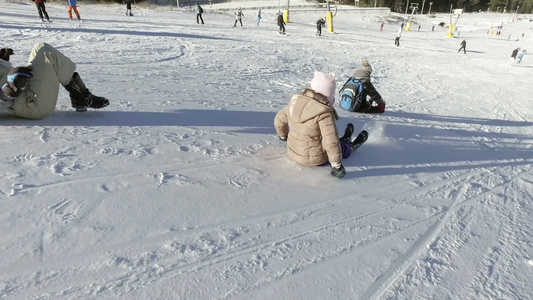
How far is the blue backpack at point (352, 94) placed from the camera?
18.1 feet

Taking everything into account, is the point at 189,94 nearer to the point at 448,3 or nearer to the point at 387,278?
the point at 387,278

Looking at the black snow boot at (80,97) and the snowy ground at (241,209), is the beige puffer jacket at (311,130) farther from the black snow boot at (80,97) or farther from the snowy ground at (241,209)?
the black snow boot at (80,97)

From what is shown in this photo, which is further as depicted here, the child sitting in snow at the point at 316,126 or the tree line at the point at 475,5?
the tree line at the point at 475,5

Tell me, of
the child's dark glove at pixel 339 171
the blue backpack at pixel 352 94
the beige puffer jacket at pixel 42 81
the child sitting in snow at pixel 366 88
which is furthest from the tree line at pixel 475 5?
the beige puffer jacket at pixel 42 81

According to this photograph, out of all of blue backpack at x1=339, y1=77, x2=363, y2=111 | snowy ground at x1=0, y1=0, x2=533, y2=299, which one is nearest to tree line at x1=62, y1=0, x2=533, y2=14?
blue backpack at x1=339, y1=77, x2=363, y2=111

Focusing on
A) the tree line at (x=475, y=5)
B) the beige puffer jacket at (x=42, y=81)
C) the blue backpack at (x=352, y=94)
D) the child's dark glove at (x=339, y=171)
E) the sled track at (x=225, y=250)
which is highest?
the tree line at (x=475, y=5)

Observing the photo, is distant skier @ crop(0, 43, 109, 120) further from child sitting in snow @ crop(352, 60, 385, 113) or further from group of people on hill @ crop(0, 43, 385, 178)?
child sitting in snow @ crop(352, 60, 385, 113)

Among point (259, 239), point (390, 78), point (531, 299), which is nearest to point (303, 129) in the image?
point (259, 239)

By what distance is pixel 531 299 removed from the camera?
75.9 inches

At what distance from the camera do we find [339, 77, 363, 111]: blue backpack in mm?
5505

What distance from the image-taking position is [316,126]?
2.88m

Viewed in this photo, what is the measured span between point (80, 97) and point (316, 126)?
2923mm

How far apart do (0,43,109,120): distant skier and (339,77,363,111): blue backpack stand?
13.4 feet

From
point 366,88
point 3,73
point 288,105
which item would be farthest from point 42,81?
point 366,88
